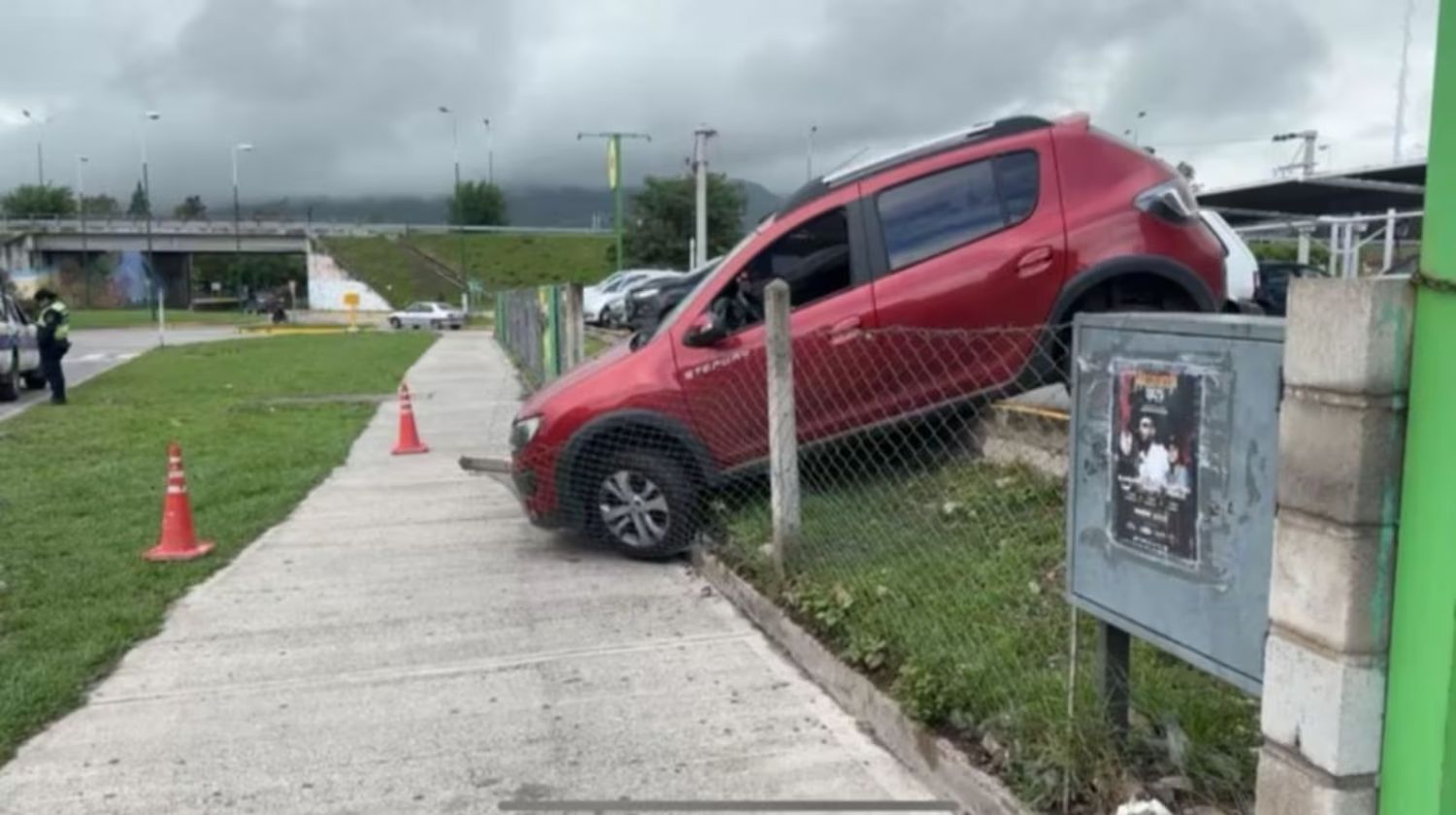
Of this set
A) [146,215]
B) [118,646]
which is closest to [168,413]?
[118,646]

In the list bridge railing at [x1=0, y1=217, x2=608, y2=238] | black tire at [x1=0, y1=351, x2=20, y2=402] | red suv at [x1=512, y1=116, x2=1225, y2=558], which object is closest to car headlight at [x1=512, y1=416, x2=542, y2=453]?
red suv at [x1=512, y1=116, x2=1225, y2=558]

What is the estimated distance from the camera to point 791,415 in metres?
5.64

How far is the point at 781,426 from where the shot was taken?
18.5 feet

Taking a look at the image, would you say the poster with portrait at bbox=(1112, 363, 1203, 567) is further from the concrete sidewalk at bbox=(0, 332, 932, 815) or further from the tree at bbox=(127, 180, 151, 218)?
the tree at bbox=(127, 180, 151, 218)

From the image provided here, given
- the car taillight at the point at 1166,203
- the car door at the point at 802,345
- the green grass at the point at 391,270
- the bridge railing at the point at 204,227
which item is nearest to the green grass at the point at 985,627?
the car door at the point at 802,345

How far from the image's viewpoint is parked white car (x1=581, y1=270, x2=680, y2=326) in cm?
3488

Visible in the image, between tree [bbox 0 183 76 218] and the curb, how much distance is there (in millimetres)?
144247

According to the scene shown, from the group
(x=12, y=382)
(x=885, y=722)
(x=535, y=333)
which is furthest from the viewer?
(x=535, y=333)

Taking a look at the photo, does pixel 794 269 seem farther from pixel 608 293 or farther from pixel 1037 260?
pixel 608 293

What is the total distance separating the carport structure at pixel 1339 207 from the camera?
26731 millimetres

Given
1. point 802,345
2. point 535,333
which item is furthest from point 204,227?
point 802,345

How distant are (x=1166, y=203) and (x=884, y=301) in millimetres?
1735

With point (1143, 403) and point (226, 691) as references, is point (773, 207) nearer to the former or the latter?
point (226, 691)

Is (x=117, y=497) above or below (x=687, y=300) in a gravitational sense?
below
